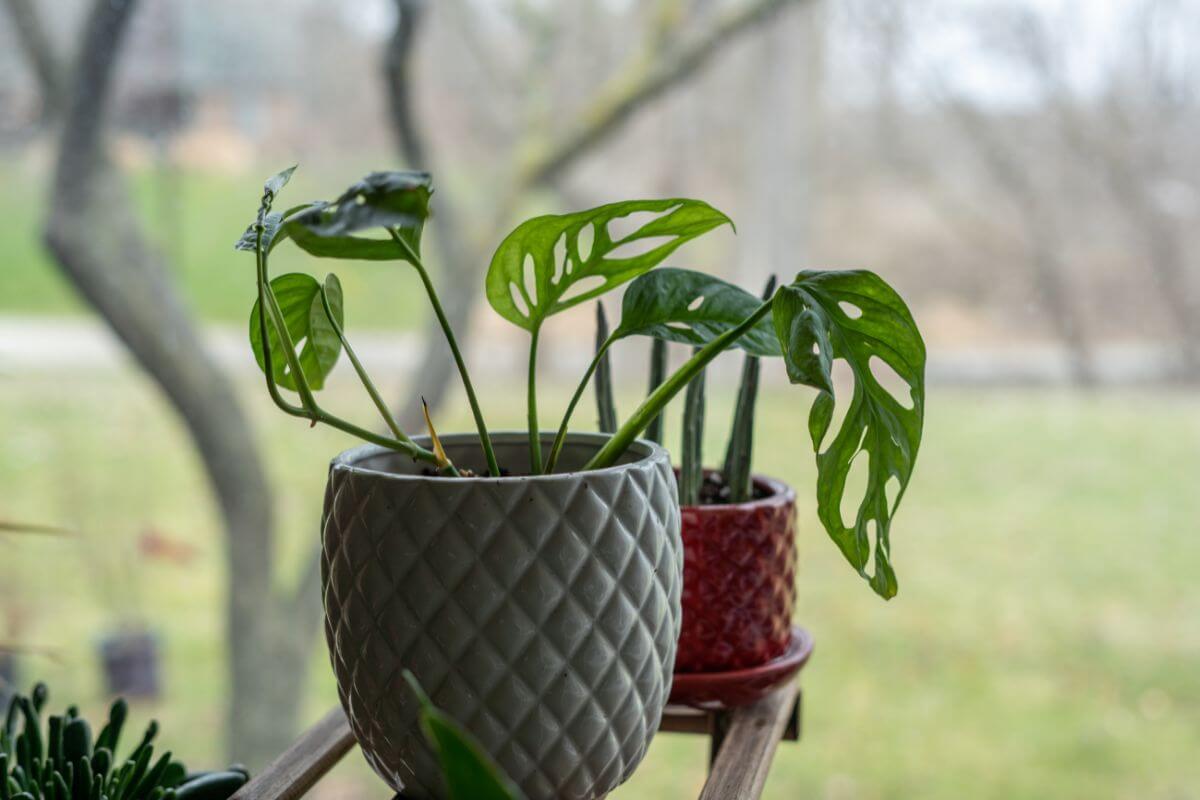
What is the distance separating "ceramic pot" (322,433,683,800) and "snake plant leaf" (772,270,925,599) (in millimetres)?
81

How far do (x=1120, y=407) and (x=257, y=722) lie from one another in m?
1.51

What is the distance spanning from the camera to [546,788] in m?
0.44

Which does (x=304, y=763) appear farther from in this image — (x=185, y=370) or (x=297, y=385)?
(x=185, y=370)

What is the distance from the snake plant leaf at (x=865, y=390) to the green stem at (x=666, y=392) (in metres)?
0.02

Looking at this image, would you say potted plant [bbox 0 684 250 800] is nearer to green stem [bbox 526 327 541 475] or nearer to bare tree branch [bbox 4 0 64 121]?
green stem [bbox 526 327 541 475]

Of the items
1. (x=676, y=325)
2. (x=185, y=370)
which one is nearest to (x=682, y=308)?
(x=676, y=325)

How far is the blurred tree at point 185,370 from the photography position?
64.4 inches

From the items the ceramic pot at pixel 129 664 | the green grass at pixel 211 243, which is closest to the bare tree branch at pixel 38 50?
the green grass at pixel 211 243

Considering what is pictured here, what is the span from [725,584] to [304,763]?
0.22 m

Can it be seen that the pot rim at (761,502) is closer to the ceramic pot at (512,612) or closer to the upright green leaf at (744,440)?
the upright green leaf at (744,440)

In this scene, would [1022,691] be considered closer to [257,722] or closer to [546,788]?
[257,722]

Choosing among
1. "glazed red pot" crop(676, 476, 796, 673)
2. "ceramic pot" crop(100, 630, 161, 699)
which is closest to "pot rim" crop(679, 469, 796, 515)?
"glazed red pot" crop(676, 476, 796, 673)

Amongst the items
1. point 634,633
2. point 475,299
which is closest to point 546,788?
point 634,633

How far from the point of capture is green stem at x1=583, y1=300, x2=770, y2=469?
0.47 meters
